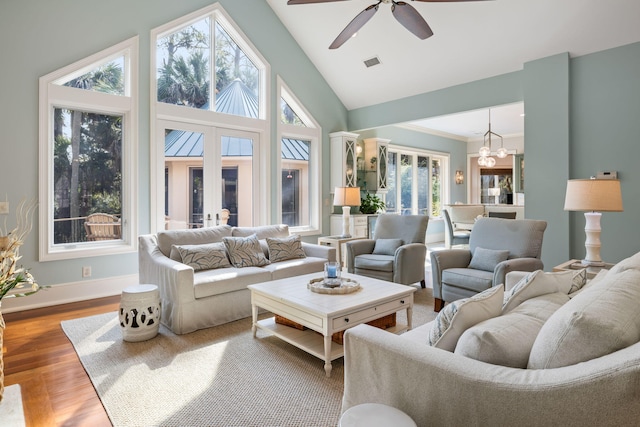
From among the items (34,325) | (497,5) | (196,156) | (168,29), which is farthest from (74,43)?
(497,5)

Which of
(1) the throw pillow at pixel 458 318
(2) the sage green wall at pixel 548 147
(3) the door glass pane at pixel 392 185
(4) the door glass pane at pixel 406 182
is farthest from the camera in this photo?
(4) the door glass pane at pixel 406 182

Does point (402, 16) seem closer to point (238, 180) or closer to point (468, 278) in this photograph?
point (468, 278)

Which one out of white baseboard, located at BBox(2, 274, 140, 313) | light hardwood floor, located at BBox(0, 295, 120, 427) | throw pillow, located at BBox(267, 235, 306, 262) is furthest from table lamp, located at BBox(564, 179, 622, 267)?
white baseboard, located at BBox(2, 274, 140, 313)

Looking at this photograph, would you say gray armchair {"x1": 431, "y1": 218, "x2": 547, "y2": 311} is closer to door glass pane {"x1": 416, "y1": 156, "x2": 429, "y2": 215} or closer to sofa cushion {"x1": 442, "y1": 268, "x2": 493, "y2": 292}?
sofa cushion {"x1": 442, "y1": 268, "x2": 493, "y2": 292}

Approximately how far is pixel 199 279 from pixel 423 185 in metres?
7.63

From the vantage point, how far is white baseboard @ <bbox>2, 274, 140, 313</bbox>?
3.89 m

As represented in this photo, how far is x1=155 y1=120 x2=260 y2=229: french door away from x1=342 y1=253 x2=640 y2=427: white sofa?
421 cm

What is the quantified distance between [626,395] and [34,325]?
168 inches

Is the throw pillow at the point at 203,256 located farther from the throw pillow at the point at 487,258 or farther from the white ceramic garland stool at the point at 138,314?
the throw pillow at the point at 487,258

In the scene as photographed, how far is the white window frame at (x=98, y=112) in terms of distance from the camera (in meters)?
3.99

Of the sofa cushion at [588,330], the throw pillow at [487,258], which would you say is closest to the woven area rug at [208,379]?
the sofa cushion at [588,330]

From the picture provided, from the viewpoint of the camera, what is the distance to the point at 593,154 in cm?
451

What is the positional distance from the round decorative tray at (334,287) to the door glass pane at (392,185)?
595 cm

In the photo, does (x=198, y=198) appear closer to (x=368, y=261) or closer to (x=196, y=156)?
(x=196, y=156)
